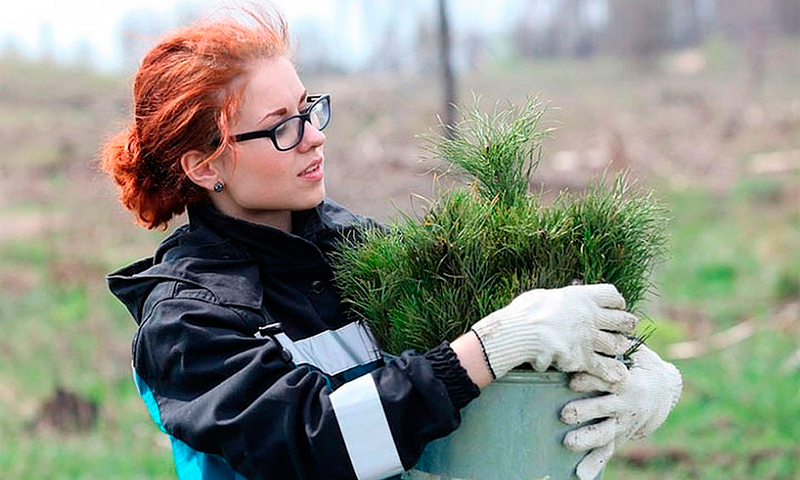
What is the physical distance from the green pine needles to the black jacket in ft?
0.28

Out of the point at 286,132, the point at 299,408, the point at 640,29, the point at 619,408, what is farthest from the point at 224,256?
the point at 640,29

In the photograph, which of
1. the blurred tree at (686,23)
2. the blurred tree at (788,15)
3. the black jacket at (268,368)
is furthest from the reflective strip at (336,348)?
the blurred tree at (686,23)

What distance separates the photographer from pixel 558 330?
5.43ft

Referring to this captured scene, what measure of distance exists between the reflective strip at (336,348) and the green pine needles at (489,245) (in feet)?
0.09

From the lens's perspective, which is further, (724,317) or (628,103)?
(628,103)

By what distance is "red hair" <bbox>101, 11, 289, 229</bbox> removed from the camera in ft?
6.21

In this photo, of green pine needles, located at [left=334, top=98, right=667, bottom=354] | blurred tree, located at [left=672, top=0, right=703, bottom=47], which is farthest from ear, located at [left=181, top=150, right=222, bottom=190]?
blurred tree, located at [left=672, top=0, right=703, bottom=47]

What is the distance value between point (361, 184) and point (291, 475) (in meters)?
8.76

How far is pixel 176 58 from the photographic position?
1.93 m

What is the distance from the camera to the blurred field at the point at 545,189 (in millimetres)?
5164

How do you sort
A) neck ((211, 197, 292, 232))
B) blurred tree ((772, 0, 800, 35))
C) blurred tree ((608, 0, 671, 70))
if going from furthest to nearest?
blurred tree ((772, 0, 800, 35)) < blurred tree ((608, 0, 671, 70)) < neck ((211, 197, 292, 232))

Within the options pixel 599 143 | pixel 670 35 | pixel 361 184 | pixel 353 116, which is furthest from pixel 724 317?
pixel 670 35

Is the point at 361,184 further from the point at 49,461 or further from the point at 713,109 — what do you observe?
the point at 713,109

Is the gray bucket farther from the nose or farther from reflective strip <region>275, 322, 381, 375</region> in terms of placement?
the nose
